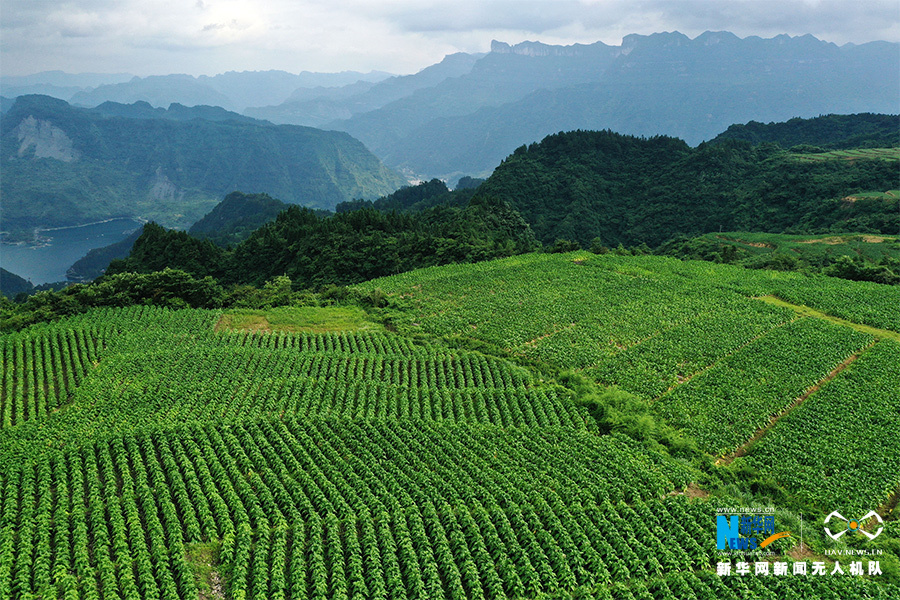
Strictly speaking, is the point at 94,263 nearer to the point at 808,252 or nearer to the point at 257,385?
the point at 257,385

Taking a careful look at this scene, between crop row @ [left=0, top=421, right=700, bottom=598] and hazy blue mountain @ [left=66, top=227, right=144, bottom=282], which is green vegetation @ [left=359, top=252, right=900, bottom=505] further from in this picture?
hazy blue mountain @ [left=66, top=227, right=144, bottom=282]

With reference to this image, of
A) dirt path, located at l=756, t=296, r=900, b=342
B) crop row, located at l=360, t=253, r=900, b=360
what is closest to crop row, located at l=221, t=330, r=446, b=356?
crop row, located at l=360, t=253, r=900, b=360

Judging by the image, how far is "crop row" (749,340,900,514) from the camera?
26.7 metres

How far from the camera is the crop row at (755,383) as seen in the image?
1272 inches

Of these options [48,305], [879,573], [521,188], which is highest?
[521,188]

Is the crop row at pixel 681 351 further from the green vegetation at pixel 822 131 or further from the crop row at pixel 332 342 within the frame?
the green vegetation at pixel 822 131

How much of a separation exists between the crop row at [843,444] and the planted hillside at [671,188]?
67862mm

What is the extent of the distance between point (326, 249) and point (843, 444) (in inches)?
2568

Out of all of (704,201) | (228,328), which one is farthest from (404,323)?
(704,201)

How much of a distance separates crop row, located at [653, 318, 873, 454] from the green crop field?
189 millimetres

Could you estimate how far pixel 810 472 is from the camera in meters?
27.9

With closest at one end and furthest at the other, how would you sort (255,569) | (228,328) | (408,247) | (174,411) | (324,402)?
(255,569), (174,411), (324,402), (228,328), (408,247)

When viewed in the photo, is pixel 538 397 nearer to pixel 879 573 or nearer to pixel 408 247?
pixel 879 573

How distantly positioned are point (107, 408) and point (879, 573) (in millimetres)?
38635
